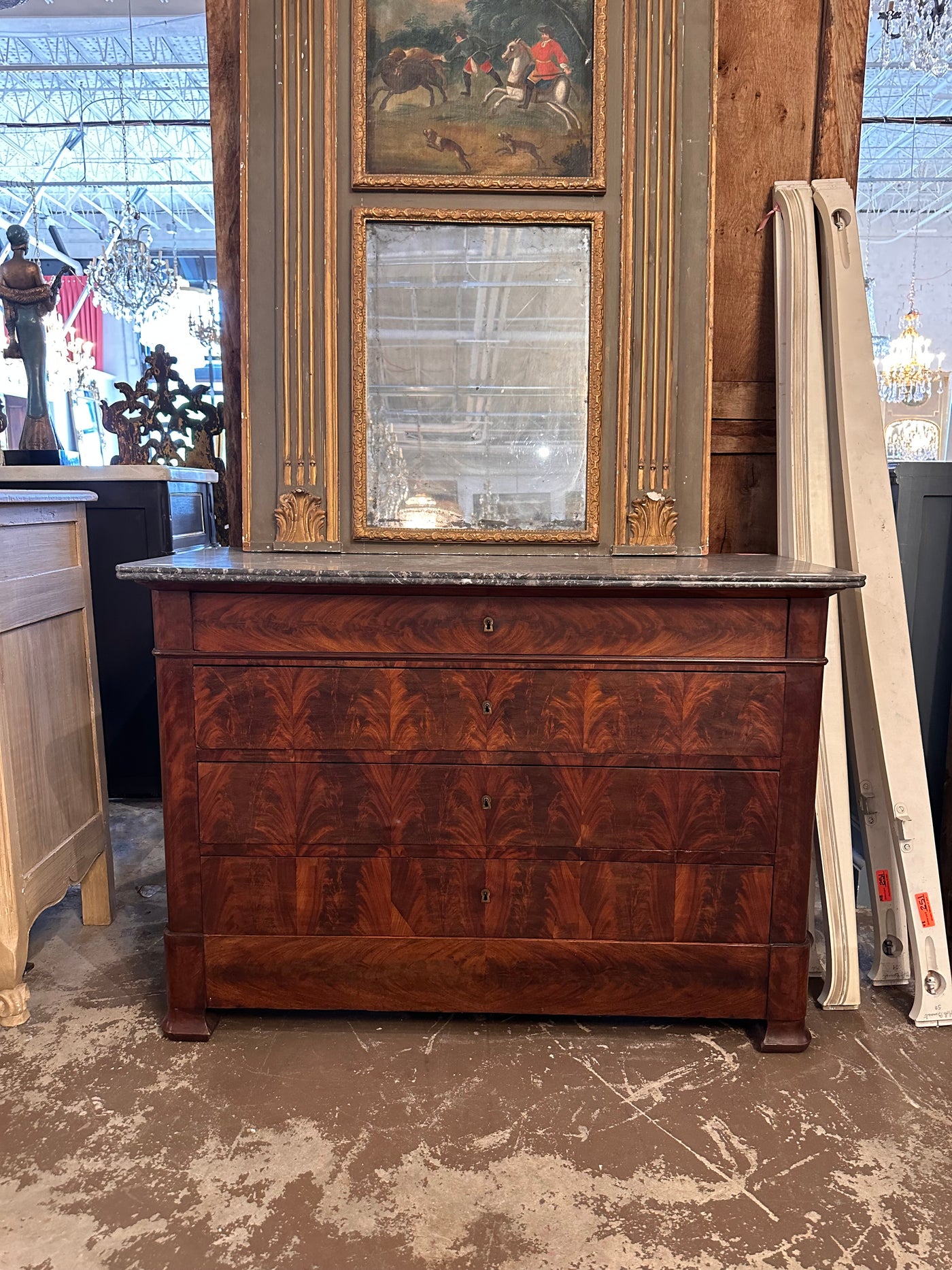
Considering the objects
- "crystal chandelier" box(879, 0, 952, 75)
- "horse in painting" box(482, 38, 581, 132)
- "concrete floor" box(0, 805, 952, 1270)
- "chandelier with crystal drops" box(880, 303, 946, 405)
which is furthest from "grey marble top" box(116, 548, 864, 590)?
"chandelier with crystal drops" box(880, 303, 946, 405)

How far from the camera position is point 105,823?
258 cm

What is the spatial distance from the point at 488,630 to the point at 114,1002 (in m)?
1.36

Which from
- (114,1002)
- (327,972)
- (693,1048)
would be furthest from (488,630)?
(114,1002)

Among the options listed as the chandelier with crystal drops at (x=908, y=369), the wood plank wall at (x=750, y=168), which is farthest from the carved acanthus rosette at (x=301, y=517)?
the chandelier with crystal drops at (x=908, y=369)

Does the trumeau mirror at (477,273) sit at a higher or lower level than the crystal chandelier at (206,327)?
lower

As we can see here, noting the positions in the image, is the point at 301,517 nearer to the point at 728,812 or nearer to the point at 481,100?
the point at 481,100

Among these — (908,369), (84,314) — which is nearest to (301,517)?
(908,369)

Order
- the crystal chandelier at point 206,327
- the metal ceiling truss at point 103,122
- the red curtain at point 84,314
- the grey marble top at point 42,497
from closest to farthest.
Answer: the grey marble top at point 42,497 → the metal ceiling truss at point 103,122 → the crystal chandelier at point 206,327 → the red curtain at point 84,314

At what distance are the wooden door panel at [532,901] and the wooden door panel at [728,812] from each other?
28cm

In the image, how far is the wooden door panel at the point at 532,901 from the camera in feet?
6.40

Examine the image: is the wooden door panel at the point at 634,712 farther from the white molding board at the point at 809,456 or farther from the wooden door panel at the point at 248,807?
the wooden door panel at the point at 248,807

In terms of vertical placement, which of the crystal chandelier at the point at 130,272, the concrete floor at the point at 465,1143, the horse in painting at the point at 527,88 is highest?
the crystal chandelier at the point at 130,272

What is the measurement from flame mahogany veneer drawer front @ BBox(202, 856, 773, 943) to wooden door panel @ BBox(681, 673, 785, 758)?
0.92 ft

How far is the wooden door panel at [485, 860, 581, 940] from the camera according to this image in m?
1.95
